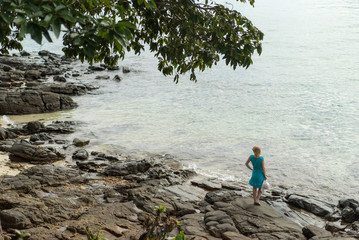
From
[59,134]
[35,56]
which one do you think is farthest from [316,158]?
[35,56]

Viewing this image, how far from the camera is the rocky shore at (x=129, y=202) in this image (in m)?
8.22

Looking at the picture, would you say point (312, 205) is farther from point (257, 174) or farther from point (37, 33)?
point (37, 33)

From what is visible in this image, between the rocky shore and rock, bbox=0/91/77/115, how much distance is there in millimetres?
4029

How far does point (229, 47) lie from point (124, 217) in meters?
4.51

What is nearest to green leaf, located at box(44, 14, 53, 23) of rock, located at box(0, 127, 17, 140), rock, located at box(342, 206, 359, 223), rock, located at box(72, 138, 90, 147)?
rock, located at box(342, 206, 359, 223)

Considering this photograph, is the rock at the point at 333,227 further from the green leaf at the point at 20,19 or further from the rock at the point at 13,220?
the green leaf at the point at 20,19

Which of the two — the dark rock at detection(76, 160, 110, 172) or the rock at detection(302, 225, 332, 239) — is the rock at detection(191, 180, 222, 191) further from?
the rock at detection(302, 225, 332, 239)

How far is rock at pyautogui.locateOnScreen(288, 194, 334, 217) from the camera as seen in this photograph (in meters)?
11.3

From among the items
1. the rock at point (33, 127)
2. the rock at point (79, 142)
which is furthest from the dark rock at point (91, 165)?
the rock at point (33, 127)

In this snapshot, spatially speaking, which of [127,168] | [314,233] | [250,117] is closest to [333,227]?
[314,233]

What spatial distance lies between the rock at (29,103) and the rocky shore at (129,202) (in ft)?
13.2

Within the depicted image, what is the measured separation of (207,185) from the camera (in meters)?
12.6

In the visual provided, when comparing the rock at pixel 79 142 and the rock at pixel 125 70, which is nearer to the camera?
the rock at pixel 79 142

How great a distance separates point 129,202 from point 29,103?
1371 centimetres
